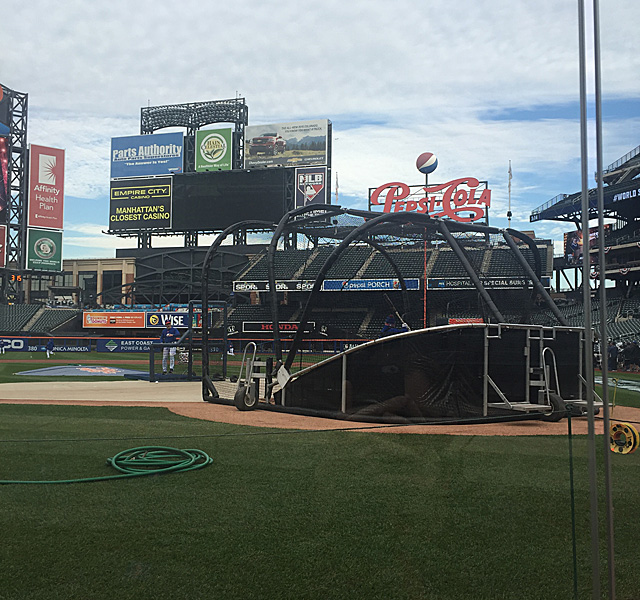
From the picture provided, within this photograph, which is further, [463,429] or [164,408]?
[164,408]

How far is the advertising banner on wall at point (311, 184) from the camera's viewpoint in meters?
43.3

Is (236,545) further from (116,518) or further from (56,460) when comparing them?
(56,460)

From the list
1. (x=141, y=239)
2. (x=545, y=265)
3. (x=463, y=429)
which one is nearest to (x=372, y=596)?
(x=463, y=429)

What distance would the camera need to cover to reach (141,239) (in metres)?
48.5

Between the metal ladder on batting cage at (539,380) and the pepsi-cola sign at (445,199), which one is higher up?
the pepsi-cola sign at (445,199)

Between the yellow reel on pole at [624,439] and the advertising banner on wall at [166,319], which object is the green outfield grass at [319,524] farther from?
the advertising banner on wall at [166,319]

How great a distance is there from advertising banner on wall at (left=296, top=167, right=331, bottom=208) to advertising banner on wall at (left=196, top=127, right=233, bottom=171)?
598 centimetres

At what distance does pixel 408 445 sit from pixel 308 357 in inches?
298

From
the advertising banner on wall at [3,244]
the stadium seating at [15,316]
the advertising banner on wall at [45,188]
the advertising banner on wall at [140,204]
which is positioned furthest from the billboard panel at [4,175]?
the stadium seating at [15,316]

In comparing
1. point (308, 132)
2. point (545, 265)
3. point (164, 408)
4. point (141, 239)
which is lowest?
point (164, 408)

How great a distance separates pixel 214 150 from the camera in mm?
46219

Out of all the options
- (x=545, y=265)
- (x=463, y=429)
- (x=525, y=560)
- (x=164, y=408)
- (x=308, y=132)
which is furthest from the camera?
(x=308, y=132)

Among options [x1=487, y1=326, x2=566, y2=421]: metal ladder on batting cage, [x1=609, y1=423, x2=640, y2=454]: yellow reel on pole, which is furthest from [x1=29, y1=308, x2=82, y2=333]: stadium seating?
[x1=609, y1=423, x2=640, y2=454]: yellow reel on pole

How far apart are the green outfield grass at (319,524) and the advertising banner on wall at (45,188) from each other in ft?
163
